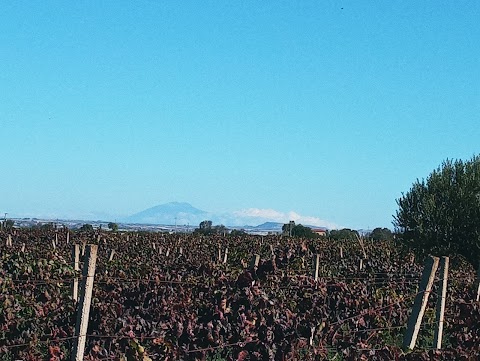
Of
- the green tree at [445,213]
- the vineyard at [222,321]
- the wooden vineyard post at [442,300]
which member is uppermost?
the green tree at [445,213]

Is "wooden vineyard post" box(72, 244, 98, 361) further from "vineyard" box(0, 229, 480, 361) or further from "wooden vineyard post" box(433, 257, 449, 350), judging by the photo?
"wooden vineyard post" box(433, 257, 449, 350)

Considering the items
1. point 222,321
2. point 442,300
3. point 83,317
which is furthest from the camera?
point 442,300

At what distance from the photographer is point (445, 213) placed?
28.6 m

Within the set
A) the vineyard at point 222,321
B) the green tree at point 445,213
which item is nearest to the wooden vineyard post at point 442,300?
the vineyard at point 222,321

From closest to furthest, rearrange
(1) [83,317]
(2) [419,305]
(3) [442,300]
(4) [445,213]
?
(1) [83,317]
(2) [419,305]
(3) [442,300]
(4) [445,213]

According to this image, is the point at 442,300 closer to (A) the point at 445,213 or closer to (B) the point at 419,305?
(B) the point at 419,305

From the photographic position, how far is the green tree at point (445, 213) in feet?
91.3

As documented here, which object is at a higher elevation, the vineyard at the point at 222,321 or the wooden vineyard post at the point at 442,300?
the wooden vineyard post at the point at 442,300

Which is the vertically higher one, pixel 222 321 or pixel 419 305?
pixel 419 305

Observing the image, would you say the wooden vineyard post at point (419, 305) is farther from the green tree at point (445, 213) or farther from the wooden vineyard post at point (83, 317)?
the green tree at point (445, 213)

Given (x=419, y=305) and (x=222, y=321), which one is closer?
(x=419, y=305)

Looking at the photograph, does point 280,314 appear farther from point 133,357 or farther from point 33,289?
point 33,289

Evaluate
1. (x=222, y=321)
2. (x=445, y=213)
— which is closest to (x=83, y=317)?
(x=222, y=321)

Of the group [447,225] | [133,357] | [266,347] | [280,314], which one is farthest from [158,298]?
[447,225]
